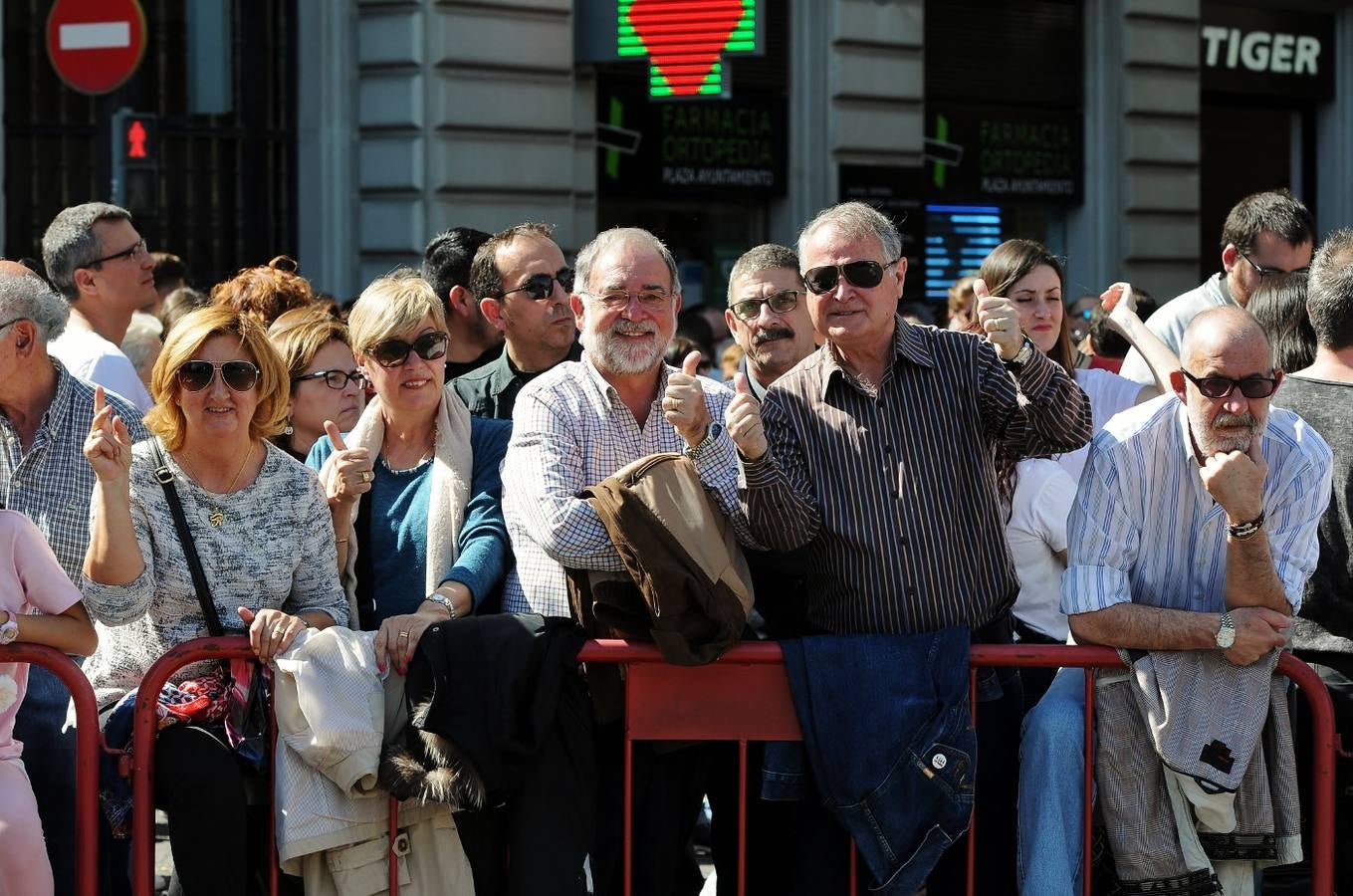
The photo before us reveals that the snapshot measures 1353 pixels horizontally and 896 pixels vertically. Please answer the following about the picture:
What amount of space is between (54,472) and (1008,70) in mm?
13004

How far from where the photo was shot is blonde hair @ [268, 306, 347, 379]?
6.02m

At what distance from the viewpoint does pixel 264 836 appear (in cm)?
489

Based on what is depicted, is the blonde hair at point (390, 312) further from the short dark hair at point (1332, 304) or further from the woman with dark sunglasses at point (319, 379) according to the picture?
the short dark hair at point (1332, 304)

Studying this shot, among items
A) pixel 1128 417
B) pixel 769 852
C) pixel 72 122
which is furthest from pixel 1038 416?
pixel 72 122

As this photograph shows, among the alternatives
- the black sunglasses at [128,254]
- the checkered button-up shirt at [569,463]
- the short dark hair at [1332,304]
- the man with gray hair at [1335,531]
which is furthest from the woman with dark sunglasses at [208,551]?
the short dark hair at [1332,304]

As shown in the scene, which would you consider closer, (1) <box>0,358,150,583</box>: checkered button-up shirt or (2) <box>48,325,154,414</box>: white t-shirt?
(1) <box>0,358,150,583</box>: checkered button-up shirt

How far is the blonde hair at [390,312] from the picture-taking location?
5.33 meters

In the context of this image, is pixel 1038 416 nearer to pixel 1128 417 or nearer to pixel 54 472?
pixel 1128 417

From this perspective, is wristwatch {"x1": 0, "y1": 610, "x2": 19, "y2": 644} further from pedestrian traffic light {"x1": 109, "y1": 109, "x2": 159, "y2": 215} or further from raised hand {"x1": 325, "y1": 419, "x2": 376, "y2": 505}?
pedestrian traffic light {"x1": 109, "y1": 109, "x2": 159, "y2": 215}

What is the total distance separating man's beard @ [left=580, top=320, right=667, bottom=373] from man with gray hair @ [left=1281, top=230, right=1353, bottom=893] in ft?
6.10

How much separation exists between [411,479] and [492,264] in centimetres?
163

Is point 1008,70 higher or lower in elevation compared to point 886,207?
higher

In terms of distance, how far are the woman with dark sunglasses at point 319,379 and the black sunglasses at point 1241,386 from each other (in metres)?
2.60

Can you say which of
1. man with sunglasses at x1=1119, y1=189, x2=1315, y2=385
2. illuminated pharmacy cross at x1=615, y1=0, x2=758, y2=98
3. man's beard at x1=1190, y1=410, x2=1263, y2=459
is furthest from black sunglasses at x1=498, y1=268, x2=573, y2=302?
illuminated pharmacy cross at x1=615, y1=0, x2=758, y2=98
